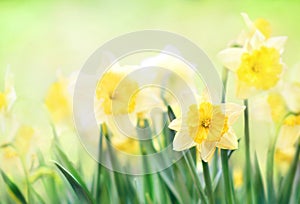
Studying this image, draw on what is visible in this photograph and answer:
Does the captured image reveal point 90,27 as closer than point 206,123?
No

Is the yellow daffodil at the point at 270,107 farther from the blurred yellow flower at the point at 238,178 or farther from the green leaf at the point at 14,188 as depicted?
the green leaf at the point at 14,188

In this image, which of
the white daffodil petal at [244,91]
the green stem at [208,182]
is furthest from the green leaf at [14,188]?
the white daffodil petal at [244,91]

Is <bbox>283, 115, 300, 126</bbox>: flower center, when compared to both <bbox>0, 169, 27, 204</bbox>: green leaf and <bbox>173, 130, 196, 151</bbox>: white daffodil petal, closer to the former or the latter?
<bbox>173, 130, 196, 151</bbox>: white daffodil petal

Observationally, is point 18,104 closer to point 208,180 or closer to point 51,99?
point 51,99

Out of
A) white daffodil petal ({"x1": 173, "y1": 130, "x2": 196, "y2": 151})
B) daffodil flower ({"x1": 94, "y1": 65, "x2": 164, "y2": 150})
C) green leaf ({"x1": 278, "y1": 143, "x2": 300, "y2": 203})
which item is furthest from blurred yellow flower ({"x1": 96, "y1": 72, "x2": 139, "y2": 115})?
green leaf ({"x1": 278, "y1": 143, "x2": 300, "y2": 203})

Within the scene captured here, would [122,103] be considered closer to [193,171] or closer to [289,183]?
[193,171]

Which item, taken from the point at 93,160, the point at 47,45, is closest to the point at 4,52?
the point at 47,45

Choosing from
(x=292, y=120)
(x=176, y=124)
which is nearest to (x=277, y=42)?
(x=292, y=120)

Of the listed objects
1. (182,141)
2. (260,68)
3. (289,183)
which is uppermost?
(260,68)
